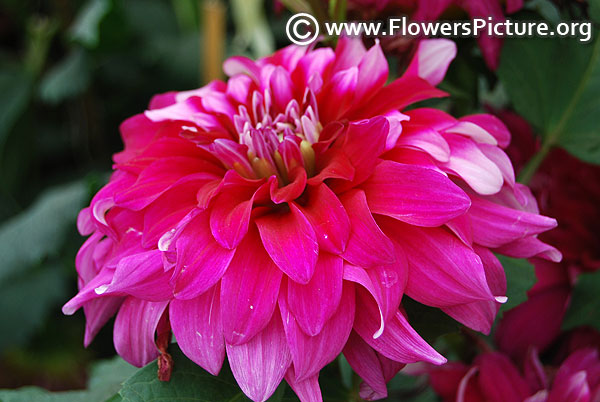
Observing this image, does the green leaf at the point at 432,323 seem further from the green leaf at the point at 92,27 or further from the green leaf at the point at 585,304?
the green leaf at the point at 92,27

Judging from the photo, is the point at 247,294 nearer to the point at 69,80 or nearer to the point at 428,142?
the point at 428,142

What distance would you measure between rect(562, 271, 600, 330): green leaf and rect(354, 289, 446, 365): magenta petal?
15 centimetres

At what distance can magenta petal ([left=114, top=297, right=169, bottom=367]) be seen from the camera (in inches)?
8.4

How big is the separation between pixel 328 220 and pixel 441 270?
0.13 ft

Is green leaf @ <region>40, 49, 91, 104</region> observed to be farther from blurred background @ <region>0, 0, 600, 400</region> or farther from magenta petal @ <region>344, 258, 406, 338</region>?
magenta petal @ <region>344, 258, 406, 338</region>

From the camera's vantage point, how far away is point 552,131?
0.34 m

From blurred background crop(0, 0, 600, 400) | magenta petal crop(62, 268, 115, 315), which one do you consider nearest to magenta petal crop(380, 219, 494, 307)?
magenta petal crop(62, 268, 115, 315)

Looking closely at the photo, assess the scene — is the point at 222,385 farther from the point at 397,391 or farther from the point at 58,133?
the point at 58,133

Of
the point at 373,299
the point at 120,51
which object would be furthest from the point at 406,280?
the point at 120,51

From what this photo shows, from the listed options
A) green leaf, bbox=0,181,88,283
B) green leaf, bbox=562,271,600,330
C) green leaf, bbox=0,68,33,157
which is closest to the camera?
green leaf, bbox=562,271,600,330

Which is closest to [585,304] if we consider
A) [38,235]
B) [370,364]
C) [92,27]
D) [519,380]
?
[519,380]

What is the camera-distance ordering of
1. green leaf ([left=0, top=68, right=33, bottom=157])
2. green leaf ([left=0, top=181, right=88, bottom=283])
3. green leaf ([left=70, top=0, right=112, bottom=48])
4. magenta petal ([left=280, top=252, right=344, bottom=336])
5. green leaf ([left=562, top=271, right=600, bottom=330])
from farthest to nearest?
green leaf ([left=0, top=68, right=33, bottom=157])
green leaf ([left=70, top=0, right=112, bottom=48])
green leaf ([left=0, top=181, right=88, bottom=283])
green leaf ([left=562, top=271, right=600, bottom=330])
magenta petal ([left=280, top=252, right=344, bottom=336])

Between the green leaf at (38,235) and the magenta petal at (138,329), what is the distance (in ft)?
1.27

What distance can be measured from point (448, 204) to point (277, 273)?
0.06 meters
